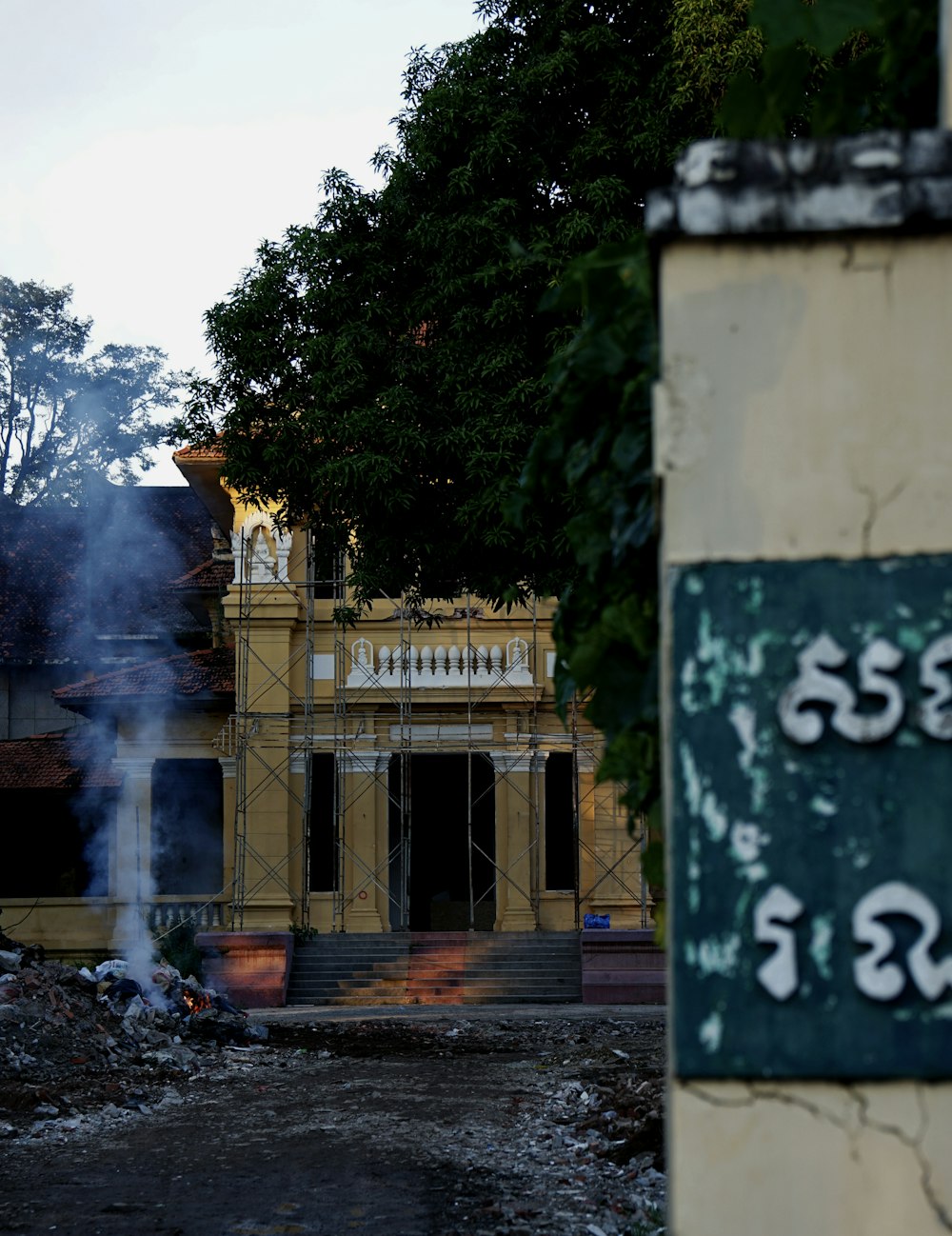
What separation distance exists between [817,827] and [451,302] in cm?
942

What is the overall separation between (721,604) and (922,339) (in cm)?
59

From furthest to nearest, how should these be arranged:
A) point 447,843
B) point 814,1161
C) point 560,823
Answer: point 447,843
point 560,823
point 814,1161

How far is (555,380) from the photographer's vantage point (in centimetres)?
355

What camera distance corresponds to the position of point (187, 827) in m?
24.2

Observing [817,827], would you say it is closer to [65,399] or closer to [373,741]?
[373,741]

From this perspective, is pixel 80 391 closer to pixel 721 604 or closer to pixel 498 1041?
pixel 498 1041

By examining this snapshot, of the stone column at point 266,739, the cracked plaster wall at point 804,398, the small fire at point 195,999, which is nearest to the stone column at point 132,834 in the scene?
the stone column at point 266,739

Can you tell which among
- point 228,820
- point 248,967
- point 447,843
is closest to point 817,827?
point 248,967

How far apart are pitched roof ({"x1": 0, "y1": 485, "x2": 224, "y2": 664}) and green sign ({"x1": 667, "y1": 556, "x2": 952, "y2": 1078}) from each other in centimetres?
2322

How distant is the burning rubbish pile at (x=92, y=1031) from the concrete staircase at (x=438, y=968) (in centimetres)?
257

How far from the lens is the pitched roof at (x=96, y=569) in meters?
27.9

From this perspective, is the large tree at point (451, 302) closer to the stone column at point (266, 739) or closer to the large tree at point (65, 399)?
the stone column at point (266, 739)

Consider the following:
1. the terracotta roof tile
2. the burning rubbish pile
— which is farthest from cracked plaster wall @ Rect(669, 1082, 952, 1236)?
the terracotta roof tile

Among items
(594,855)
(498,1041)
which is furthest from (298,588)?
(498,1041)
